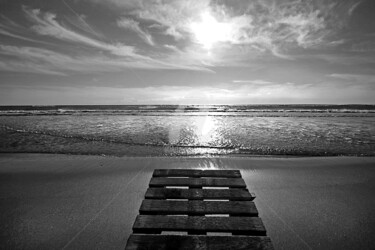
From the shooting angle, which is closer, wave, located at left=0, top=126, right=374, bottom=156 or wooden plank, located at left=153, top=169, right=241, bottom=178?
wooden plank, located at left=153, top=169, right=241, bottom=178

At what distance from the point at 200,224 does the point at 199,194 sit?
606 mm

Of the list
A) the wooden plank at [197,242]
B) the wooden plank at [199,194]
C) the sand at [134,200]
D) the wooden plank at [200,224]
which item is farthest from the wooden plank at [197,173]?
the wooden plank at [197,242]

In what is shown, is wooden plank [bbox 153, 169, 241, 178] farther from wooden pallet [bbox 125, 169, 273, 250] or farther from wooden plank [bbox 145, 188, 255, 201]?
wooden plank [bbox 145, 188, 255, 201]

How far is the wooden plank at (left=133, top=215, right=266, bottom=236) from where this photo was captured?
2.13 m

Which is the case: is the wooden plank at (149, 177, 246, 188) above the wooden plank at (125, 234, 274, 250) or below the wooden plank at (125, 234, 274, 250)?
above

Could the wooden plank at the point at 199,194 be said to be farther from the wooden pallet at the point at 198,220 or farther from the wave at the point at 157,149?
the wave at the point at 157,149

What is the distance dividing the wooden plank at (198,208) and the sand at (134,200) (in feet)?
4.31

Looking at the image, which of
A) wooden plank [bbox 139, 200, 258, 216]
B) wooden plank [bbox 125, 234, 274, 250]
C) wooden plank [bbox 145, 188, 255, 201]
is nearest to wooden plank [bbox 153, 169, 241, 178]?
wooden plank [bbox 145, 188, 255, 201]

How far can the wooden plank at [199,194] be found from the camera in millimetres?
2723

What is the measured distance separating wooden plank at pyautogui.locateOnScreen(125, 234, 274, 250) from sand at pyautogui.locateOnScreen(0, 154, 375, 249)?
5.27 feet

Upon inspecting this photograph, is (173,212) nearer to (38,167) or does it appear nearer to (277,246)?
(277,246)

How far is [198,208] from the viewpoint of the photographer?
247 centimetres

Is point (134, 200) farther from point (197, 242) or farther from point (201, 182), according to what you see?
point (197, 242)

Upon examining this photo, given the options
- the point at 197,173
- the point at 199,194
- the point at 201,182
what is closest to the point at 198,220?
the point at 199,194
